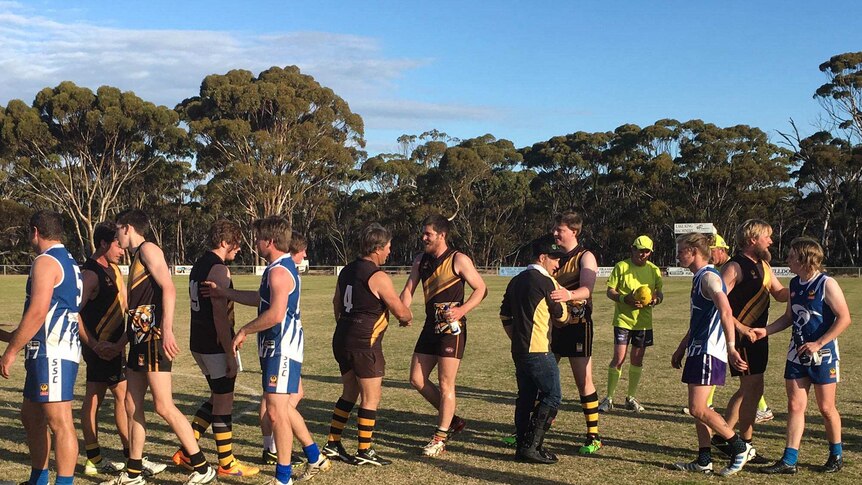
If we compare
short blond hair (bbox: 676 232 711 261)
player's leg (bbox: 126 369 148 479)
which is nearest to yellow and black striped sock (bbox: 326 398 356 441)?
player's leg (bbox: 126 369 148 479)

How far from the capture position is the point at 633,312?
30.0 ft

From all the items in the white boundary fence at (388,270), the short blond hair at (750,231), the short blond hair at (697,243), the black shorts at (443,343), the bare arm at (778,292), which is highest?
the short blond hair at (750,231)

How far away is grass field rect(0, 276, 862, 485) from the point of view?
637cm

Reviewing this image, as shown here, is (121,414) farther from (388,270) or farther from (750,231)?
A: (388,270)

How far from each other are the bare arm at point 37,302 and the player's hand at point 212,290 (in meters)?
1.07

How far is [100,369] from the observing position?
6418mm

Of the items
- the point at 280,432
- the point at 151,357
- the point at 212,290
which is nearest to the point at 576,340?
the point at 280,432

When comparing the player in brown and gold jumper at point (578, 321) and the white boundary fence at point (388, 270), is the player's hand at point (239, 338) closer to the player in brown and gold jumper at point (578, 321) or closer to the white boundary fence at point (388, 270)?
the player in brown and gold jumper at point (578, 321)

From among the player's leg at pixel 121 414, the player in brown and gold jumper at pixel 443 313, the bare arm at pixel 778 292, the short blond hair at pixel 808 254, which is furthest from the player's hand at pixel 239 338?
the bare arm at pixel 778 292

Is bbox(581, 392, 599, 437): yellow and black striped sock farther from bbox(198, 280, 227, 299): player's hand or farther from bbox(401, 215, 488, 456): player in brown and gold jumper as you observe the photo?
bbox(198, 280, 227, 299): player's hand

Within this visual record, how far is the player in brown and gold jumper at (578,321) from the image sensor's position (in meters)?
7.21

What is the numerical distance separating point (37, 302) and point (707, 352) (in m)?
4.73

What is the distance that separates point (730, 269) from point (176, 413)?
14.9 feet

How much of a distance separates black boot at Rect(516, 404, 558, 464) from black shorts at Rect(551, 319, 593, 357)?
861mm
